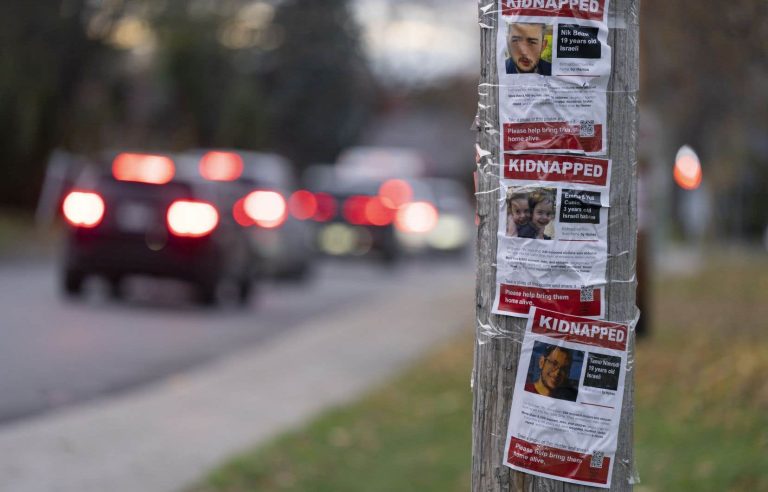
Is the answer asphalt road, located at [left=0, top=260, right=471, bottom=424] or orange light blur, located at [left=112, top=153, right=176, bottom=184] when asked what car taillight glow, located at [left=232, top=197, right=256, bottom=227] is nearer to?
asphalt road, located at [left=0, top=260, right=471, bottom=424]

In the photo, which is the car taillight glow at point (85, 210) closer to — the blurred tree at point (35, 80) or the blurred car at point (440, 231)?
the blurred tree at point (35, 80)

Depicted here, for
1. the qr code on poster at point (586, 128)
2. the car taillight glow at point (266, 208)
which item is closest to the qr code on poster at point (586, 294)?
the qr code on poster at point (586, 128)

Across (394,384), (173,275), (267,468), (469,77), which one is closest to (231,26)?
(469,77)

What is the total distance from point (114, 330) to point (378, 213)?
1276 centimetres

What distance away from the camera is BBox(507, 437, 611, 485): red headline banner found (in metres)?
3.36

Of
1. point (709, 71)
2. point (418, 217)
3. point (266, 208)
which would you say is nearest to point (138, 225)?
point (266, 208)

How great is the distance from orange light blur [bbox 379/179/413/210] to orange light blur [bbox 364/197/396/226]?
12 centimetres

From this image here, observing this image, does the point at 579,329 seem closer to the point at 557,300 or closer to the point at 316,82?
the point at 557,300

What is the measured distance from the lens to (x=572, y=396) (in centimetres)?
336

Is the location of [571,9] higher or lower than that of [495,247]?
higher

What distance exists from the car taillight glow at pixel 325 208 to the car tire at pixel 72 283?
1018 cm

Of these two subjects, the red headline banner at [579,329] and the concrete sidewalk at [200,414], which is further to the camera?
the concrete sidewalk at [200,414]

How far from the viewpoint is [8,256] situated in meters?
22.2

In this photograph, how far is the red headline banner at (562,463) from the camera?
3.36 meters
